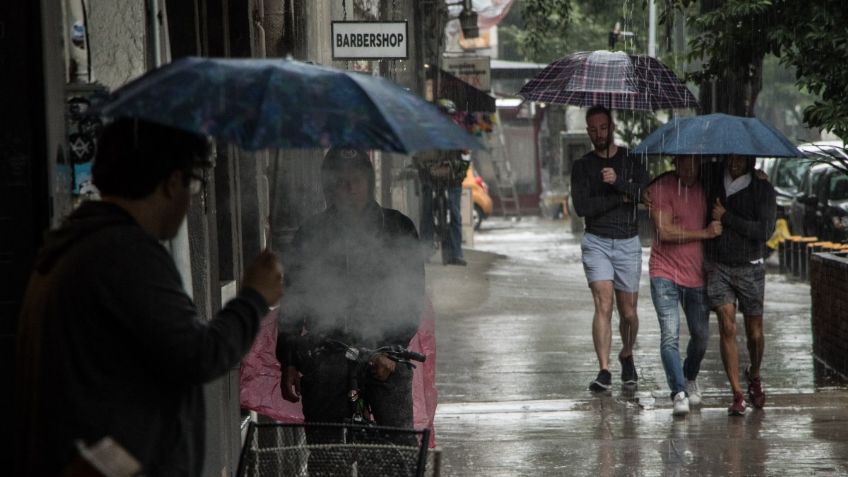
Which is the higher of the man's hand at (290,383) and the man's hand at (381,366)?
the man's hand at (381,366)

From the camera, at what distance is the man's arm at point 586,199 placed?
382 inches

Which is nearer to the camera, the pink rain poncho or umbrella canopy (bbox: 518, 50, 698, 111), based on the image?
the pink rain poncho

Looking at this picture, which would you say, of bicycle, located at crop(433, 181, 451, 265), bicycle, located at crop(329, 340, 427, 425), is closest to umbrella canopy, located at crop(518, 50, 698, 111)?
bicycle, located at crop(329, 340, 427, 425)

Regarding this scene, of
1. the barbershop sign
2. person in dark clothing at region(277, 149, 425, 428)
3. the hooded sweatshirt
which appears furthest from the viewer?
the barbershop sign

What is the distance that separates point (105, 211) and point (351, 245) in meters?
2.62

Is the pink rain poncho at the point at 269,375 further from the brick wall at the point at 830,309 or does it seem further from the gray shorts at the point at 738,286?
the brick wall at the point at 830,309

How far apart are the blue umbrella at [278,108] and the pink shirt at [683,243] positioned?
584cm

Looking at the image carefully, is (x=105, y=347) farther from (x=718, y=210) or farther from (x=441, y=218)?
(x=441, y=218)

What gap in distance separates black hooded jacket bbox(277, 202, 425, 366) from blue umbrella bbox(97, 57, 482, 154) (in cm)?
213

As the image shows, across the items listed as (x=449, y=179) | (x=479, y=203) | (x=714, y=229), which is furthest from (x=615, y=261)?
(x=479, y=203)

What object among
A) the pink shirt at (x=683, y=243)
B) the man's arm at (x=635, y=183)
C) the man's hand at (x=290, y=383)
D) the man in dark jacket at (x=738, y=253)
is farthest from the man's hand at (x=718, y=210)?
the man's hand at (x=290, y=383)

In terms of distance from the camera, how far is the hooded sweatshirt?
9.51 ft

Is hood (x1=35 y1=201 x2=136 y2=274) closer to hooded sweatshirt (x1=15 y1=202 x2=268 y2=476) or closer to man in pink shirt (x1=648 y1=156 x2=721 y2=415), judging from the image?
hooded sweatshirt (x1=15 y1=202 x2=268 y2=476)

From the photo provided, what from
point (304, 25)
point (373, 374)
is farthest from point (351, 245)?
point (304, 25)
